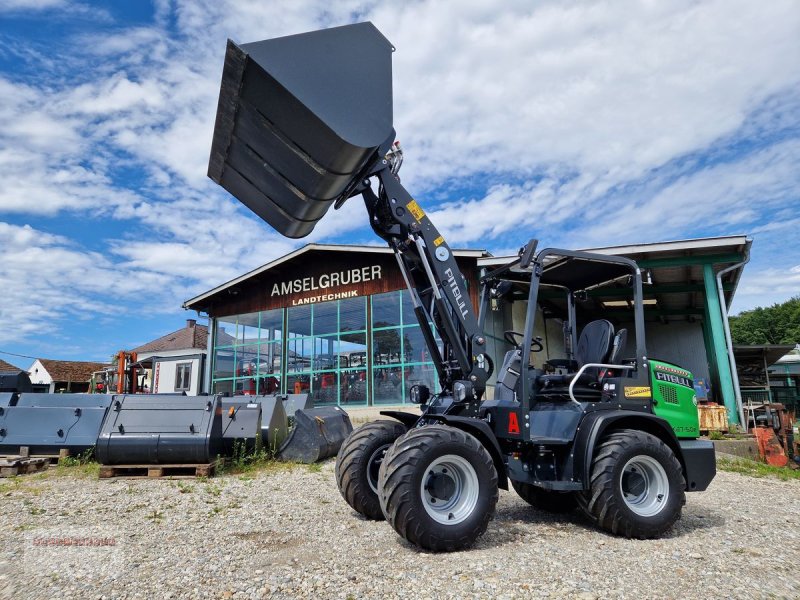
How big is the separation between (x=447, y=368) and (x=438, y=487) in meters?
1.41

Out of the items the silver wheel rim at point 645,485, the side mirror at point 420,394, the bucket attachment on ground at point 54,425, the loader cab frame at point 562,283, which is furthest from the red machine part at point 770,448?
the bucket attachment on ground at point 54,425

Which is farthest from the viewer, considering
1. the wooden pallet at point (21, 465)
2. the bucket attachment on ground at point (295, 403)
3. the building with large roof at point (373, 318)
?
the building with large roof at point (373, 318)

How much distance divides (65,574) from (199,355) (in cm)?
2224

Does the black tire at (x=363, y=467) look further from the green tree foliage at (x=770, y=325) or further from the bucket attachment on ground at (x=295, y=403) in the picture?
the green tree foliage at (x=770, y=325)

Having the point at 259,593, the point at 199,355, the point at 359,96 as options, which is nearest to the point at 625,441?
the point at 259,593

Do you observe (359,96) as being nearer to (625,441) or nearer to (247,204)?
(247,204)

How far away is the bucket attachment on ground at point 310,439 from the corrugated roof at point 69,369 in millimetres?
40628

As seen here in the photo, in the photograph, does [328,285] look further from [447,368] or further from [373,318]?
[447,368]

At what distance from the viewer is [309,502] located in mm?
6535

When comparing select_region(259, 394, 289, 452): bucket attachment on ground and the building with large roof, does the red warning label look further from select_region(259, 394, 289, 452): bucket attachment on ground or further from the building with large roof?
the building with large roof

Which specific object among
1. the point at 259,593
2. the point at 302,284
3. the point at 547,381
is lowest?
the point at 259,593

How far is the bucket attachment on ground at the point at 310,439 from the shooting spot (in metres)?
9.40

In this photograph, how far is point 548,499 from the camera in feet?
19.8

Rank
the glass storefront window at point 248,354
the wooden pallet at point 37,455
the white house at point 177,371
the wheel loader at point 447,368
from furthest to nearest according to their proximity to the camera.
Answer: the white house at point 177,371, the glass storefront window at point 248,354, the wooden pallet at point 37,455, the wheel loader at point 447,368
